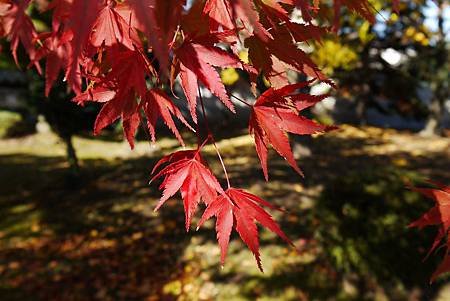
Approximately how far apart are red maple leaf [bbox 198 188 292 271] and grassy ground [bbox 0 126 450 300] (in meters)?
2.76

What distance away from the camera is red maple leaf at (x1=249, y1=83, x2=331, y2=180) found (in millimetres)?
1186

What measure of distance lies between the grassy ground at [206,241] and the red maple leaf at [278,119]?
9.21ft

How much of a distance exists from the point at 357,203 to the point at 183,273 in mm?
2105

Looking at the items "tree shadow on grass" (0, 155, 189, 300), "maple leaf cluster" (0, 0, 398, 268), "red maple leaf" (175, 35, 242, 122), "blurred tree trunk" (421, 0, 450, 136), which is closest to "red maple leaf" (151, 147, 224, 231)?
"maple leaf cluster" (0, 0, 398, 268)

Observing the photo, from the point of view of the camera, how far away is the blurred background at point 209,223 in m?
3.76

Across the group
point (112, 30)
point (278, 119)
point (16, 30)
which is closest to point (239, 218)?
point (278, 119)

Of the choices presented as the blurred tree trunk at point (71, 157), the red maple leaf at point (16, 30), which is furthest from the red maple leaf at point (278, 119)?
the blurred tree trunk at point (71, 157)

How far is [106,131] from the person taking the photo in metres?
12.4

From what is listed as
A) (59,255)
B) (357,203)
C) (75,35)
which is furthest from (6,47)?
(75,35)

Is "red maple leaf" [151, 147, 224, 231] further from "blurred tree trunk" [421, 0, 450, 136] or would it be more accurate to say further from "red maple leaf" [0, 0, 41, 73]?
"blurred tree trunk" [421, 0, 450, 136]

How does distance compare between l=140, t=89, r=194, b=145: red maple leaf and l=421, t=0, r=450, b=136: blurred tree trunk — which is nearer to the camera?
l=140, t=89, r=194, b=145: red maple leaf

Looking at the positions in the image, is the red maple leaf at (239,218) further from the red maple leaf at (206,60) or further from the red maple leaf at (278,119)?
the red maple leaf at (206,60)

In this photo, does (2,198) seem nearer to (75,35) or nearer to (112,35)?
(112,35)

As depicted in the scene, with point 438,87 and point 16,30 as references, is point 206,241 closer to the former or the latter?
point 16,30
